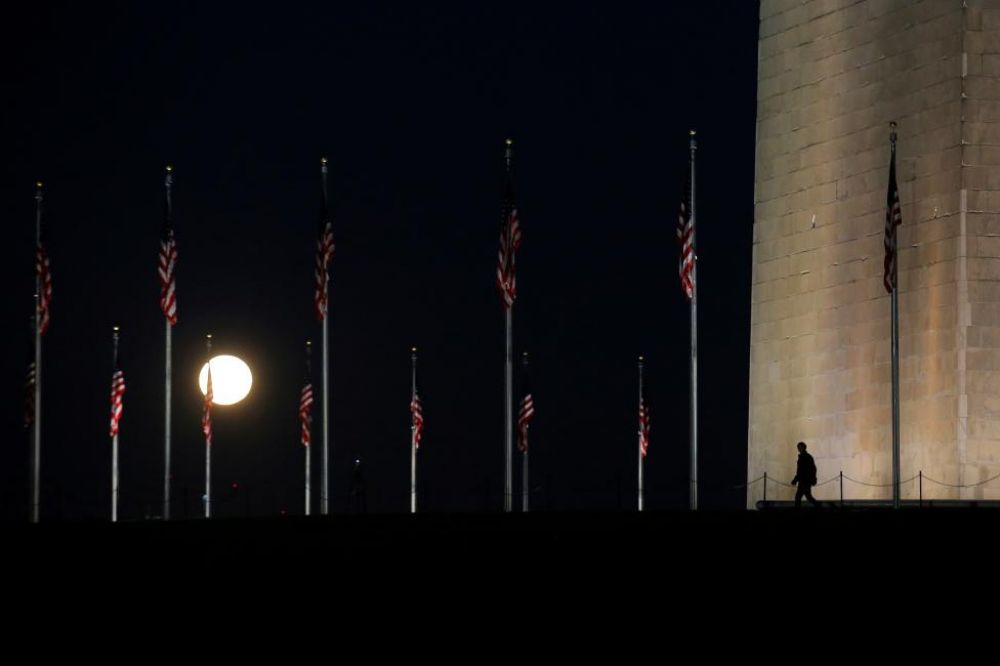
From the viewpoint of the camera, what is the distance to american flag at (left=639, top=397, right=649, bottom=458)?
61.7 meters

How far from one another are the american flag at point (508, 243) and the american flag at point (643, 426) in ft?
54.8

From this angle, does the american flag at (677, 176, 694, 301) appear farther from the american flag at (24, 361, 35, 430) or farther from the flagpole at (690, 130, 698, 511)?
the american flag at (24, 361, 35, 430)

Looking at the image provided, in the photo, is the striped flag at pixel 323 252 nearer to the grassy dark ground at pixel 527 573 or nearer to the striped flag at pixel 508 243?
the striped flag at pixel 508 243

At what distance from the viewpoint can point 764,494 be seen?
1941 inches

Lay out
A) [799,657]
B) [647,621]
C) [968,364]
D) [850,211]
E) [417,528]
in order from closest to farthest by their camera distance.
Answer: [799,657], [647,621], [417,528], [968,364], [850,211]

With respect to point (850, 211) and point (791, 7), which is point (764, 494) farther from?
point (791, 7)

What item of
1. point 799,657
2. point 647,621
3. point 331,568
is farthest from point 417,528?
point 799,657

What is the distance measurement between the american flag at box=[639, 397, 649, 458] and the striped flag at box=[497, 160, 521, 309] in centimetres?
1669

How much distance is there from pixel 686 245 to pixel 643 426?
670 inches

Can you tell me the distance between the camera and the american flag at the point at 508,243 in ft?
148

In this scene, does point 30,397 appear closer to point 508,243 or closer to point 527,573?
point 508,243

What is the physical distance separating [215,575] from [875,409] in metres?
20.0

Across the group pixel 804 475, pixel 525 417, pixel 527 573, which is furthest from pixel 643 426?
pixel 527 573

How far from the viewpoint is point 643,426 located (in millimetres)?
62031
